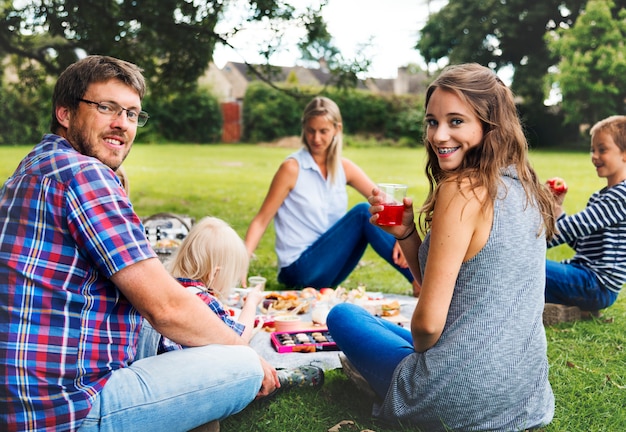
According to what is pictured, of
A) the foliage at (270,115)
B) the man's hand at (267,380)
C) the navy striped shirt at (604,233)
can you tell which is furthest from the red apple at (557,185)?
the foliage at (270,115)

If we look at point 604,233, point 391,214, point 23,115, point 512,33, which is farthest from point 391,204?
point 512,33

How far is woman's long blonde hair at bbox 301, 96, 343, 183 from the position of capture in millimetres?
4195

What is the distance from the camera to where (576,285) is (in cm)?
354

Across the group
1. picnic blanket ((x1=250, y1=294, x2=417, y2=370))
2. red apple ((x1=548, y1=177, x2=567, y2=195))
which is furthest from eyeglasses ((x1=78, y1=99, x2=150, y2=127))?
red apple ((x1=548, y1=177, x2=567, y2=195))

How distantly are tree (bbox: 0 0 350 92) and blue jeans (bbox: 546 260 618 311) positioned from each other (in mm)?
4076

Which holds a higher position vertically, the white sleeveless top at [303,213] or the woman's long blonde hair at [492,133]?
the woman's long blonde hair at [492,133]

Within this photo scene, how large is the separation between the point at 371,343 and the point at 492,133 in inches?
35.2

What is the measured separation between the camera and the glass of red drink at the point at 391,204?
7.39 feet

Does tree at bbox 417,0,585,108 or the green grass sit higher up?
tree at bbox 417,0,585,108

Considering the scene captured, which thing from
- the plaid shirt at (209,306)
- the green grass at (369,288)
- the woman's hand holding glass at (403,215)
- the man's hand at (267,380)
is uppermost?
the woman's hand holding glass at (403,215)

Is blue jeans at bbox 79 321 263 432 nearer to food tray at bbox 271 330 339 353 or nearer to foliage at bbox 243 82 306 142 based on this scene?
food tray at bbox 271 330 339 353

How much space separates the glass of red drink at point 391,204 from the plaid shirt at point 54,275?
937 millimetres

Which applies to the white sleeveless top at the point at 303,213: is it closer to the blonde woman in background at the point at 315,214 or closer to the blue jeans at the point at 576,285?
the blonde woman in background at the point at 315,214

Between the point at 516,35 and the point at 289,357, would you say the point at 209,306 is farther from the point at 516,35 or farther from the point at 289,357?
the point at 516,35
